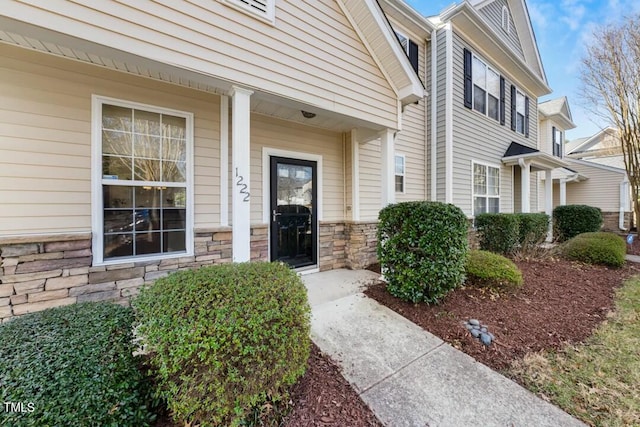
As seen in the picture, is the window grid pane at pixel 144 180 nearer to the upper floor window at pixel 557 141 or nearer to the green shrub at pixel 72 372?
the green shrub at pixel 72 372

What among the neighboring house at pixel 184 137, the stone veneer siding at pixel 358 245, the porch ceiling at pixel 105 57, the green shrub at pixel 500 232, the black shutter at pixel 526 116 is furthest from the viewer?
the black shutter at pixel 526 116

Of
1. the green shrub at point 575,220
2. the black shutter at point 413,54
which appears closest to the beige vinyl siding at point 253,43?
the black shutter at point 413,54

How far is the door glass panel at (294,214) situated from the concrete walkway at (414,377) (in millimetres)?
1666

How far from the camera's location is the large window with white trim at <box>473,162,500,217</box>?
805cm

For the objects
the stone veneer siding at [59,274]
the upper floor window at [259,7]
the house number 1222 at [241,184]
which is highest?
the upper floor window at [259,7]

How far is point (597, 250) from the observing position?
19.8 ft

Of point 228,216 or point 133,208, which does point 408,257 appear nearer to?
point 228,216

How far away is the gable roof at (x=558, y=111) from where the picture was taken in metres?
12.7

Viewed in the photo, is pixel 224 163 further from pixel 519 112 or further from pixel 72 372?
pixel 519 112

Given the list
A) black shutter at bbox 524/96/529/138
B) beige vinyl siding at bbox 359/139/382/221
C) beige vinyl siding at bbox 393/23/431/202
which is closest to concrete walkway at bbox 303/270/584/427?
beige vinyl siding at bbox 359/139/382/221

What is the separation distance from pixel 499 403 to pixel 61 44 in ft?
15.9

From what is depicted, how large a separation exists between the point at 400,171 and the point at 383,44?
3343 mm

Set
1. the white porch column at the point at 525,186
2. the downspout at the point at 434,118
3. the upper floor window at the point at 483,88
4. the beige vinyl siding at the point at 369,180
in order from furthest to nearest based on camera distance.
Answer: the white porch column at the point at 525,186 → the upper floor window at the point at 483,88 → the downspout at the point at 434,118 → the beige vinyl siding at the point at 369,180

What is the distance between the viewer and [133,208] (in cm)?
338
